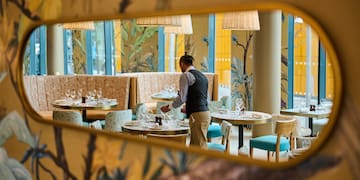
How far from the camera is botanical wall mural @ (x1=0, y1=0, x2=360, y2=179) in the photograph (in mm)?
1845

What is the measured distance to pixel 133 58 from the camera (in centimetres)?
1329

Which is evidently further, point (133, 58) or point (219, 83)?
point (133, 58)

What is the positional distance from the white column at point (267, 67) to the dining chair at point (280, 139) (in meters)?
1.91

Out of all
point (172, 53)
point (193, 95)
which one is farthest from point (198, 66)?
point (193, 95)

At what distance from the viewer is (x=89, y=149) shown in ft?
9.70

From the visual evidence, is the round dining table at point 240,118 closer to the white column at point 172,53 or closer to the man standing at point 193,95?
the man standing at point 193,95

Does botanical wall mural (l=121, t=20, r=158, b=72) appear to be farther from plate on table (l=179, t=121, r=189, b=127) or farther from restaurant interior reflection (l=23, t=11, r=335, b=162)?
plate on table (l=179, t=121, r=189, b=127)

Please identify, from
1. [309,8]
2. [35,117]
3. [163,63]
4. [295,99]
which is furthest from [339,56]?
[163,63]

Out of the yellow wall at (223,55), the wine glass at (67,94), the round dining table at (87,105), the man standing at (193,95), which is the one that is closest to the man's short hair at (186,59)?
the man standing at (193,95)

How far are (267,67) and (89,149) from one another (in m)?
6.31

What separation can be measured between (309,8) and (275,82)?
7.16 m

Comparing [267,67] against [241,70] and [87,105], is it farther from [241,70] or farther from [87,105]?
[87,105]

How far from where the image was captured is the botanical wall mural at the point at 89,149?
184cm

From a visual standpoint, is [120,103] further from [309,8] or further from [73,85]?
[309,8]
